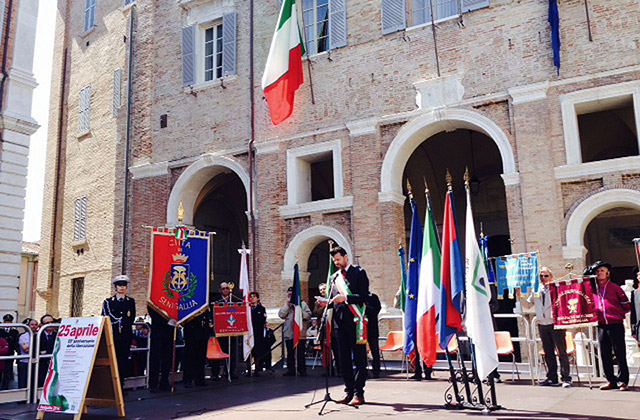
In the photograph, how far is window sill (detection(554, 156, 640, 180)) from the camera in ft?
A: 41.0

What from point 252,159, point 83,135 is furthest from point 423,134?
point 83,135

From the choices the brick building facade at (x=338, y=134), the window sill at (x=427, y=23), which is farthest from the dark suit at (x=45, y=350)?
the window sill at (x=427, y=23)

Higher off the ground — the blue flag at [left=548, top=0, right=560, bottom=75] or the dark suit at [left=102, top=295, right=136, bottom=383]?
the blue flag at [left=548, top=0, right=560, bottom=75]

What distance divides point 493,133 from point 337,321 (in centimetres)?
806

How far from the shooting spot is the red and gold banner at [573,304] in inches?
351

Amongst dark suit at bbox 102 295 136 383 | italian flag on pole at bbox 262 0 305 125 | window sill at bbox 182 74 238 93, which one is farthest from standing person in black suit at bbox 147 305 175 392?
window sill at bbox 182 74 238 93

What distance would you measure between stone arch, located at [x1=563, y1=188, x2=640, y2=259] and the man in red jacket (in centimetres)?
388

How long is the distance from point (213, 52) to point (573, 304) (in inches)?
510

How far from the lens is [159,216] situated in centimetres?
1806

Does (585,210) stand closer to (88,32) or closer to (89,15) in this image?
(88,32)

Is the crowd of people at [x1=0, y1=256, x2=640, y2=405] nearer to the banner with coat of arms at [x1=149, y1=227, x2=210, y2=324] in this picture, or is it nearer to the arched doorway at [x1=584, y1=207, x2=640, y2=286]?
the banner with coat of arms at [x1=149, y1=227, x2=210, y2=324]

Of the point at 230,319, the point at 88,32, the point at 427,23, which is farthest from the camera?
the point at 88,32

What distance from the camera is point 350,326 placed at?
7.43m

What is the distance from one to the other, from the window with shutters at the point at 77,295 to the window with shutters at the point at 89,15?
893cm
